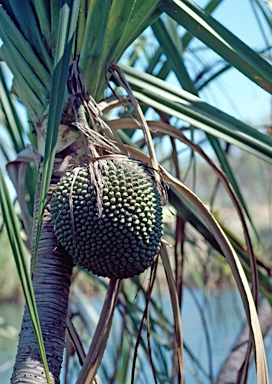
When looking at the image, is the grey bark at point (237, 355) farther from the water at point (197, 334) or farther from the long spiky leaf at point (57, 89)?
the long spiky leaf at point (57, 89)

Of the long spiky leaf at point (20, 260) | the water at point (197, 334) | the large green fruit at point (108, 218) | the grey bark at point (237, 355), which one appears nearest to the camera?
the long spiky leaf at point (20, 260)

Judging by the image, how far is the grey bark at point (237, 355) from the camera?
0.99 m

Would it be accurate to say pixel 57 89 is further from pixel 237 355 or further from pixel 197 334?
pixel 197 334

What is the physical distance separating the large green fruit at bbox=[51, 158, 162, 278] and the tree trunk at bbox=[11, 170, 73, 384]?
3 cm

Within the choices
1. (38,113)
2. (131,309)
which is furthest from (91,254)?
(131,309)

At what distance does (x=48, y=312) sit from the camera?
1.88ft

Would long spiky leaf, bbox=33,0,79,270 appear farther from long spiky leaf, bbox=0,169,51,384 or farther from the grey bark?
the grey bark

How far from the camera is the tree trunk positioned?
21.7 inches

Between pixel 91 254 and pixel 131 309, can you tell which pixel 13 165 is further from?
pixel 131 309

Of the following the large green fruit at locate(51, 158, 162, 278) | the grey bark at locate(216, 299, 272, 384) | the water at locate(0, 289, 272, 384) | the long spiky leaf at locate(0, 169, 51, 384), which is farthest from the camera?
the water at locate(0, 289, 272, 384)

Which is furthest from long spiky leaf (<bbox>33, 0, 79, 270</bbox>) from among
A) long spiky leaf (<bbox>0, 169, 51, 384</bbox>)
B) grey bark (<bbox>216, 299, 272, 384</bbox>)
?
grey bark (<bbox>216, 299, 272, 384</bbox>)

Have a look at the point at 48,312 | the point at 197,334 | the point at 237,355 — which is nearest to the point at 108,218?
the point at 48,312

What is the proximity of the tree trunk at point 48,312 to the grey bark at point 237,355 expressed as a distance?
50 cm

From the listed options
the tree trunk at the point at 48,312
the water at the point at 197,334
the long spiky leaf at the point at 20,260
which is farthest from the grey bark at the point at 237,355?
the long spiky leaf at the point at 20,260
